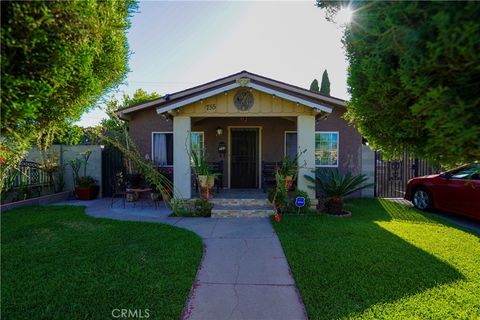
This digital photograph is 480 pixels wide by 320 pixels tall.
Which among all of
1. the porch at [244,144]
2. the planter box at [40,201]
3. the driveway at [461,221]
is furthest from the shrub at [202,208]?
the driveway at [461,221]

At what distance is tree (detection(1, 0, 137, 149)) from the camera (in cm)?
167

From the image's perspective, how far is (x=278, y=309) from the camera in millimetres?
2881

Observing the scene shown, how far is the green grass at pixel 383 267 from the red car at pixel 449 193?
762 mm

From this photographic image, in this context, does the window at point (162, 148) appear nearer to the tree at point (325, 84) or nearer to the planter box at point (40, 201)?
the planter box at point (40, 201)

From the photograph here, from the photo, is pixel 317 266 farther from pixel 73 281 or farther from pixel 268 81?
pixel 268 81

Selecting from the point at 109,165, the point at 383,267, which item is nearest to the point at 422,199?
the point at 383,267

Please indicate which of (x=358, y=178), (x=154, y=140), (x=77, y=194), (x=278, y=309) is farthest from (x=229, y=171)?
(x=278, y=309)

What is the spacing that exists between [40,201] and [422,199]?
12228 millimetres

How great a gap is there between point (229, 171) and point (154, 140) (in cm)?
330

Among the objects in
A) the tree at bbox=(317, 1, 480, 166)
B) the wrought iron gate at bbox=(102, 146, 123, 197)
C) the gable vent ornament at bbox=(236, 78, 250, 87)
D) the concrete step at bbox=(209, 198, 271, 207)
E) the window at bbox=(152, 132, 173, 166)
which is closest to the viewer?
the tree at bbox=(317, 1, 480, 166)

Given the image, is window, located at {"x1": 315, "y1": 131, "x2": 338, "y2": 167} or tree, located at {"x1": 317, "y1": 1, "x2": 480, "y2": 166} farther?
window, located at {"x1": 315, "y1": 131, "x2": 338, "y2": 167}

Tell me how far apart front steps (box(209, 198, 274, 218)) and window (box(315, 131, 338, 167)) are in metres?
3.59

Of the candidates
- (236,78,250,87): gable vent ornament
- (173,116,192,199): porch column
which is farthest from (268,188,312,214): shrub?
(236,78,250,87): gable vent ornament

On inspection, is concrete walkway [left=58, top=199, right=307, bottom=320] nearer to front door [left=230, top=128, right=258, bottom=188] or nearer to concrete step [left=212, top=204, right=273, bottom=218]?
concrete step [left=212, top=204, right=273, bottom=218]
